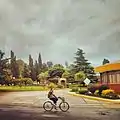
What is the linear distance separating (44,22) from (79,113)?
225 centimetres

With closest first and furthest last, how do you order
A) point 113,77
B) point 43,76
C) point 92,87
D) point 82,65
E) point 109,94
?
point 43,76 < point 82,65 < point 92,87 < point 109,94 < point 113,77

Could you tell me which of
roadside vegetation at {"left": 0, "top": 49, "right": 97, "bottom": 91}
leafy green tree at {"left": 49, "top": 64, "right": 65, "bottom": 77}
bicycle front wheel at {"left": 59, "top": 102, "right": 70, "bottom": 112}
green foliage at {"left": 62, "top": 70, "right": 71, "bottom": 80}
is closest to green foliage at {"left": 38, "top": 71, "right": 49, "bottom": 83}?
roadside vegetation at {"left": 0, "top": 49, "right": 97, "bottom": 91}

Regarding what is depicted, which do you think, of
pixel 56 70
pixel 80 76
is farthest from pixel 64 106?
pixel 56 70

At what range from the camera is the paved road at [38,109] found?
7.51m

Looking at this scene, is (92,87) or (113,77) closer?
(92,87)

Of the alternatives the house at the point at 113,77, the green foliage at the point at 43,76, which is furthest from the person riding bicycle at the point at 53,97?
the house at the point at 113,77

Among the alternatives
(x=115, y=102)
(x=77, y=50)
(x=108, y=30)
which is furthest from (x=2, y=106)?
(x=115, y=102)

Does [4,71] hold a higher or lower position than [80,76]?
higher

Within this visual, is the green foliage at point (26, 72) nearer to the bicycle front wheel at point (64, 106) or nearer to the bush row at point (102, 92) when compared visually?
the bicycle front wheel at point (64, 106)

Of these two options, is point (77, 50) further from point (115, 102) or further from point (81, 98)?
point (115, 102)

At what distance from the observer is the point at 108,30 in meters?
8.10

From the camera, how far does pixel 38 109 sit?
8.11 m

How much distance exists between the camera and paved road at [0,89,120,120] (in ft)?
24.6

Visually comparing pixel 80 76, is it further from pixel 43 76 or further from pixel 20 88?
pixel 20 88
